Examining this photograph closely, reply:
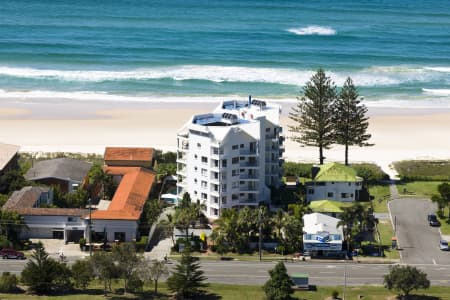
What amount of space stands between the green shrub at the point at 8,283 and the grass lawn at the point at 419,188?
43165 mm

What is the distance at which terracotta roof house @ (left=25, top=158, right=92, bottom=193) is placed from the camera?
102625mm

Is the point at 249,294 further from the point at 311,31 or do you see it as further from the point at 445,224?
the point at 311,31

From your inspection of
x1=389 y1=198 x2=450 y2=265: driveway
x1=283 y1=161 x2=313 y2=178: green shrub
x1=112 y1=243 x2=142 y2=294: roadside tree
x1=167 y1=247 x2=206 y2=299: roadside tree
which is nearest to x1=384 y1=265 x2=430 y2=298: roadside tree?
x1=389 y1=198 x2=450 y2=265: driveway

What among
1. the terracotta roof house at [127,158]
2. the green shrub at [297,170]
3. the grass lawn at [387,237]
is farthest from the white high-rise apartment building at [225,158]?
the grass lawn at [387,237]

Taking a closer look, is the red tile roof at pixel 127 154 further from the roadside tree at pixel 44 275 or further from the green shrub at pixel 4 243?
the roadside tree at pixel 44 275

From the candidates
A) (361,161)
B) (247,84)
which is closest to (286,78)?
(247,84)

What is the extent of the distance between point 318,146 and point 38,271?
4216cm

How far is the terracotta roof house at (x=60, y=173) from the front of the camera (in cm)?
10262

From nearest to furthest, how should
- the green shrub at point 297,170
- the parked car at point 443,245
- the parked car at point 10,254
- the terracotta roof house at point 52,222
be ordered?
the parked car at point 10,254 < the parked car at point 443,245 < the terracotta roof house at point 52,222 < the green shrub at point 297,170

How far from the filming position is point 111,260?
78625mm

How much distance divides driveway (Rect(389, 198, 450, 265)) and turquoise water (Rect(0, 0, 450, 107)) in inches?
1701

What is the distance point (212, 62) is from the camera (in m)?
169

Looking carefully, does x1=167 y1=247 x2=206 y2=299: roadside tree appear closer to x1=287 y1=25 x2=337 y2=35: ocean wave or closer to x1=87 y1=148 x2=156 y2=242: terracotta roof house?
x1=87 y1=148 x2=156 y2=242: terracotta roof house

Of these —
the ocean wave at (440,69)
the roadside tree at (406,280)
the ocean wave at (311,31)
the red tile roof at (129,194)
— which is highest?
the ocean wave at (311,31)
